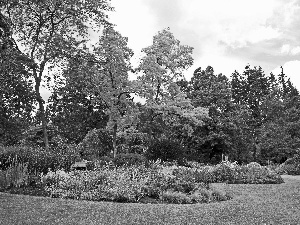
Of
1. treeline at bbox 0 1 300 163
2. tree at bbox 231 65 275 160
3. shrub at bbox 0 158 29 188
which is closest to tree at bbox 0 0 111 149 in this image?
treeline at bbox 0 1 300 163

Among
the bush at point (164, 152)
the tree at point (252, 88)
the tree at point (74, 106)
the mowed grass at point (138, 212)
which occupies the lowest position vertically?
the mowed grass at point (138, 212)

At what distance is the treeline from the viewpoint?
76.0ft

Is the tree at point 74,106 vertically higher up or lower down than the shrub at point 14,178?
higher up

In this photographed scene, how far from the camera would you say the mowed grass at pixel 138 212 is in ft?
26.6

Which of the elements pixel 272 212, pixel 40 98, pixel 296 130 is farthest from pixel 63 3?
pixel 296 130

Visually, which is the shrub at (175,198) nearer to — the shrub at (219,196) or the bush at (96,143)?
the shrub at (219,196)

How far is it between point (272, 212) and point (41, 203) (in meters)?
5.96

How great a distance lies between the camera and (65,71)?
25.0 m

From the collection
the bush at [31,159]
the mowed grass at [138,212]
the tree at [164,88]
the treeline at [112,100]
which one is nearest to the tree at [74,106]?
the treeline at [112,100]

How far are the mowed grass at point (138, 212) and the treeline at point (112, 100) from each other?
34.9 ft

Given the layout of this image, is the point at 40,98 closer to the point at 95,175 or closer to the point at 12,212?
the point at 95,175

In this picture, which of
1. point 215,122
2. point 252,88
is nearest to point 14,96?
point 215,122

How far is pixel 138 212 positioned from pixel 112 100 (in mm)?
22683

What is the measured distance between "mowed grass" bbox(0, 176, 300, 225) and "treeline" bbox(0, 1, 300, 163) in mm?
10649
